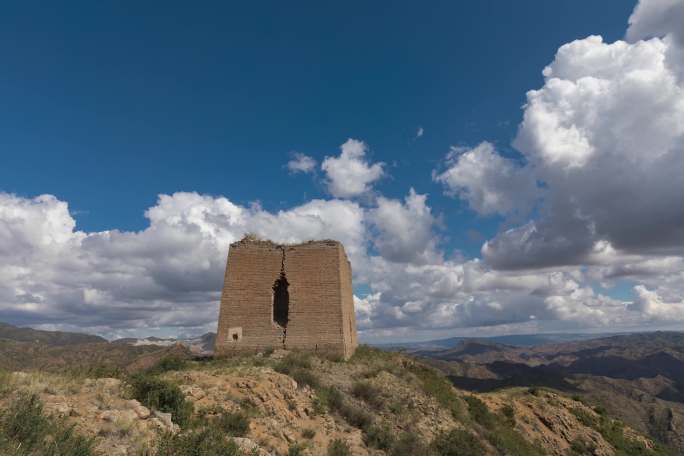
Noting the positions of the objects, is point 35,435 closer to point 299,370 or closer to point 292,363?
point 299,370

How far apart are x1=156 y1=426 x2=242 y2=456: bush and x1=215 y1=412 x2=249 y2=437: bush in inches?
49.4

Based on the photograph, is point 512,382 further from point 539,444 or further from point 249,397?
point 249,397

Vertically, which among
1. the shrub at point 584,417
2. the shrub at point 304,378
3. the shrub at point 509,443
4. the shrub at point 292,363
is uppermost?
the shrub at point 292,363

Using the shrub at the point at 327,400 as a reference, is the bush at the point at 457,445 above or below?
below

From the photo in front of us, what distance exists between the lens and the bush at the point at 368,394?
14.2 meters

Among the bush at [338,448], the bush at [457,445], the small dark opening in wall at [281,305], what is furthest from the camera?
the small dark opening in wall at [281,305]

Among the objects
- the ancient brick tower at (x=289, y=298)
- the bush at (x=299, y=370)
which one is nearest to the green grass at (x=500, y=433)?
the ancient brick tower at (x=289, y=298)

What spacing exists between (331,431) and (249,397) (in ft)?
8.41

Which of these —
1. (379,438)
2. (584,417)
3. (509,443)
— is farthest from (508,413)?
(379,438)

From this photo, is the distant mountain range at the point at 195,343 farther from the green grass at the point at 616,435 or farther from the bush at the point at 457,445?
the green grass at the point at 616,435

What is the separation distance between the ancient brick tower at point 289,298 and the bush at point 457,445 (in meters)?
5.31

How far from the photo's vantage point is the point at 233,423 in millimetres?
9195

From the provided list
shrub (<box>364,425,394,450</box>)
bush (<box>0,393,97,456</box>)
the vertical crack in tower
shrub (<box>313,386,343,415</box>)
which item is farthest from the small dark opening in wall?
bush (<box>0,393,97,456</box>)

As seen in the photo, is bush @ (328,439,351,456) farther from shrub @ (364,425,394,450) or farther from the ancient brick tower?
the ancient brick tower
